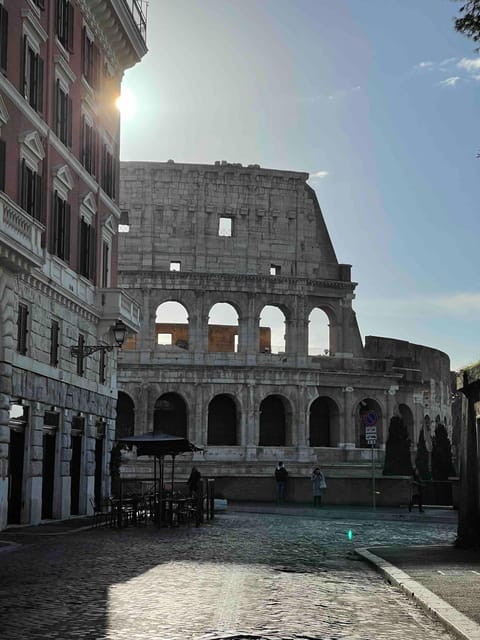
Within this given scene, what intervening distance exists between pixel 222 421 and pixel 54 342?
128ft

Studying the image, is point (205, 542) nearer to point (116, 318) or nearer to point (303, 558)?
point (303, 558)

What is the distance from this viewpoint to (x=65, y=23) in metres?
28.4

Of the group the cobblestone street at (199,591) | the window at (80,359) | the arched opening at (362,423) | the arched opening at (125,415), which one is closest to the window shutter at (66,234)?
the window at (80,359)

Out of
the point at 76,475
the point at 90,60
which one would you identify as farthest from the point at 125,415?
the point at 90,60

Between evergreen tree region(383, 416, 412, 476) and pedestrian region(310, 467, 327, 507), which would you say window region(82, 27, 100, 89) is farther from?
evergreen tree region(383, 416, 412, 476)

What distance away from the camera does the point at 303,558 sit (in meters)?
17.0

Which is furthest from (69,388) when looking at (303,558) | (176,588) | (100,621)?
(100,621)

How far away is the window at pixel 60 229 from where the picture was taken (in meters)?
27.1

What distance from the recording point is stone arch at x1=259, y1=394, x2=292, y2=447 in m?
65.7

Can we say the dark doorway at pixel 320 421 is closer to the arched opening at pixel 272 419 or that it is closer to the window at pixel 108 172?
the arched opening at pixel 272 419

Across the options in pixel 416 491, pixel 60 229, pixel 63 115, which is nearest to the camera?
pixel 60 229

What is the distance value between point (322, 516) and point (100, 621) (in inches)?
877

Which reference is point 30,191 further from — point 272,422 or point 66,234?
point 272,422

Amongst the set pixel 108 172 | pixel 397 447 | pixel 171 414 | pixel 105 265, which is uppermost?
pixel 108 172
